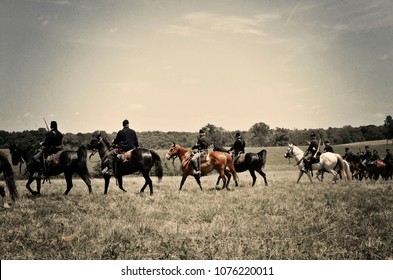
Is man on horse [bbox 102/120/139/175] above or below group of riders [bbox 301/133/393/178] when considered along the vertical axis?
above

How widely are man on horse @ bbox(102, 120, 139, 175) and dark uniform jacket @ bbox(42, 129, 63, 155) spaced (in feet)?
6.96

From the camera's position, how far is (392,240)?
6.22 meters

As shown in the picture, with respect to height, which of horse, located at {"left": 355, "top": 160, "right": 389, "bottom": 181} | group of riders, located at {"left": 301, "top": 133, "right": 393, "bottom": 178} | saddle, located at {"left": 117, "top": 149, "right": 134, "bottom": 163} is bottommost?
horse, located at {"left": 355, "top": 160, "right": 389, "bottom": 181}

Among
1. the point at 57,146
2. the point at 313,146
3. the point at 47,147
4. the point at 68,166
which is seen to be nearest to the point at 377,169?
the point at 313,146

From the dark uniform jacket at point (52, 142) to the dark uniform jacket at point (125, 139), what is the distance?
2.13 meters

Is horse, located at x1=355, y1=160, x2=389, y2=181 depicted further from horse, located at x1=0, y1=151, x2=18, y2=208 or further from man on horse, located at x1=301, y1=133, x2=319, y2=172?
horse, located at x1=0, y1=151, x2=18, y2=208

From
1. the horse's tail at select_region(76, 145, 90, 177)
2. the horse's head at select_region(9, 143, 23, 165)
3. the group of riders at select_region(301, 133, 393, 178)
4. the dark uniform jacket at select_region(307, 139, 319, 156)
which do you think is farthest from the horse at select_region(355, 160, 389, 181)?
the horse's head at select_region(9, 143, 23, 165)

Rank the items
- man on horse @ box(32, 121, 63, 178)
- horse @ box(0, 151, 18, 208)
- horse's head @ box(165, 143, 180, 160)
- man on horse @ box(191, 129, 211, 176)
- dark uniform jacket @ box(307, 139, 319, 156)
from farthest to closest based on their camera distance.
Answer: dark uniform jacket @ box(307, 139, 319, 156), horse's head @ box(165, 143, 180, 160), man on horse @ box(191, 129, 211, 176), man on horse @ box(32, 121, 63, 178), horse @ box(0, 151, 18, 208)

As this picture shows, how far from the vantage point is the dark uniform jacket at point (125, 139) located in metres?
12.9

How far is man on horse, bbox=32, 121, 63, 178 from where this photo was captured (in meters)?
12.6

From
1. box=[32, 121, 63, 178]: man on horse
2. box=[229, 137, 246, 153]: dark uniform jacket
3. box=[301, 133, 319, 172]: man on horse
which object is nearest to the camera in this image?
box=[32, 121, 63, 178]: man on horse

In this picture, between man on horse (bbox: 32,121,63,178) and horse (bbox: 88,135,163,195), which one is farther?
horse (bbox: 88,135,163,195)

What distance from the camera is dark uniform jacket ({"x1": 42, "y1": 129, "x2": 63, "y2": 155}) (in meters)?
12.6
